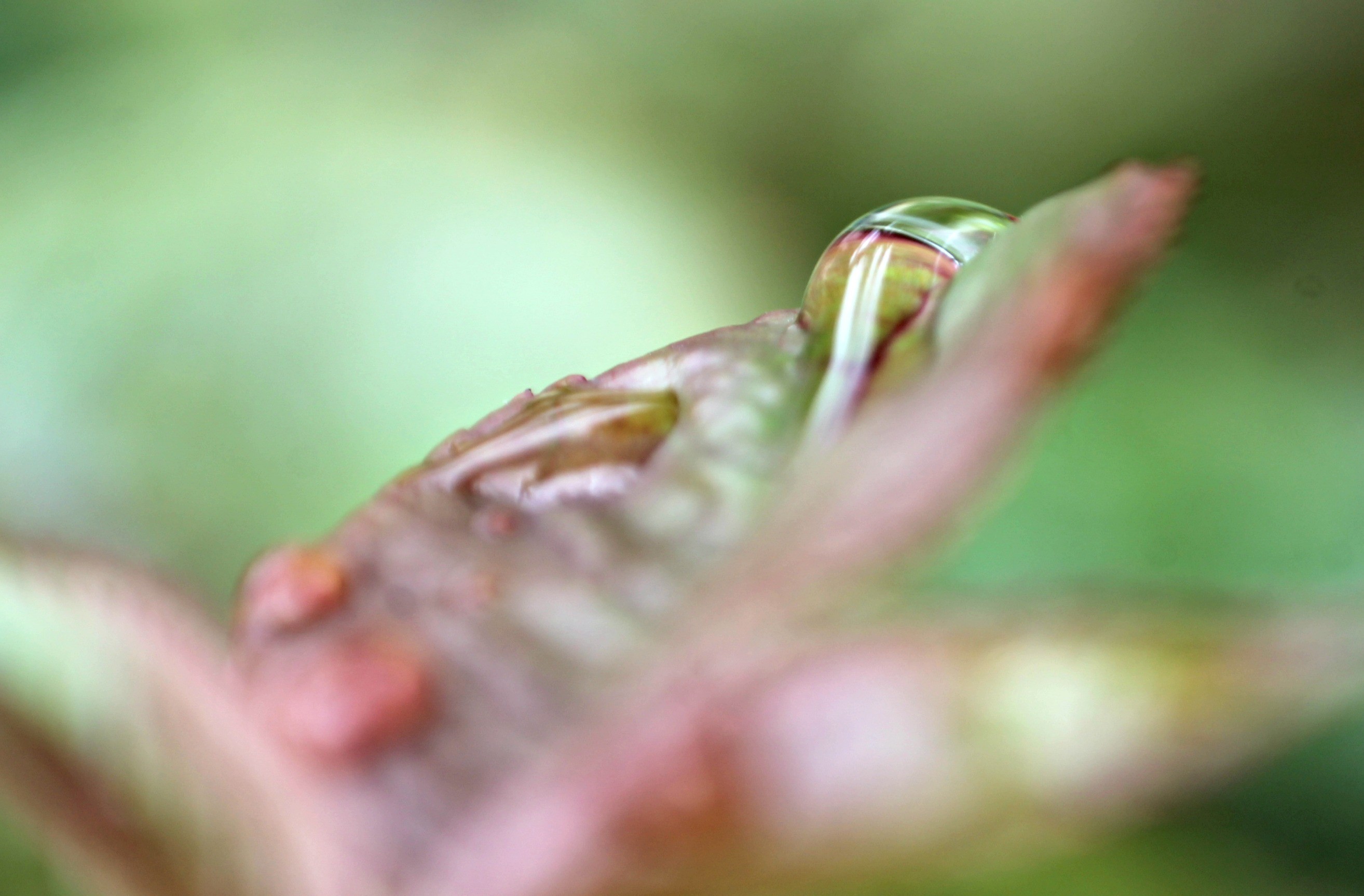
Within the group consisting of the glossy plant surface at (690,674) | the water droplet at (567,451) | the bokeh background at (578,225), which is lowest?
the glossy plant surface at (690,674)

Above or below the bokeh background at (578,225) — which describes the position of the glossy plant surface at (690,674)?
below

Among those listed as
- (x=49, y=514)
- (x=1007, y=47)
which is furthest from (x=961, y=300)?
(x=1007, y=47)

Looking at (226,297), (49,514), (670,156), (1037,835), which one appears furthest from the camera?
(670,156)

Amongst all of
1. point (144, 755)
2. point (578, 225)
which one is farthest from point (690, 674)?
point (578, 225)

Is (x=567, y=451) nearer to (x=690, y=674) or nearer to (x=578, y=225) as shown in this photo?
(x=690, y=674)

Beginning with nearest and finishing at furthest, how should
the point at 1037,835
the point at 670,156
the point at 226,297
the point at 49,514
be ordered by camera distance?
1. the point at 1037,835
2. the point at 49,514
3. the point at 226,297
4. the point at 670,156

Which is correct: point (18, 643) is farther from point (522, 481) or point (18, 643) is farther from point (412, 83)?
point (412, 83)
